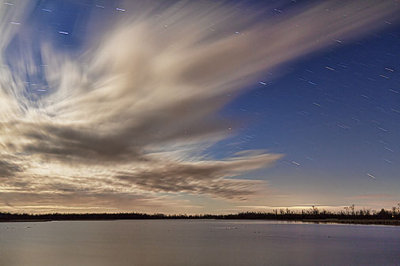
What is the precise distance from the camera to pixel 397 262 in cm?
3800

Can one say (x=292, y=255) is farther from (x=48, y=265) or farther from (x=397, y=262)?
(x=48, y=265)

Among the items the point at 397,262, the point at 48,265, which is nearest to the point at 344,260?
the point at 397,262

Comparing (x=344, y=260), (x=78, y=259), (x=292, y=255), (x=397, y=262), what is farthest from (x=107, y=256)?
(x=397, y=262)

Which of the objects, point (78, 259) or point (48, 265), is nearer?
point (48, 265)

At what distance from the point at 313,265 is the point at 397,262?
345 inches

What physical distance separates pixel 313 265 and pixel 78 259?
2714 centimetres

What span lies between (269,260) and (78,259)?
22.7 m

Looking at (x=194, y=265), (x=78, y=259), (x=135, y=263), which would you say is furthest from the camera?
(x=78, y=259)

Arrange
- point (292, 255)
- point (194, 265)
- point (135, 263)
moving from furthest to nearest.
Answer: point (292, 255), point (135, 263), point (194, 265)

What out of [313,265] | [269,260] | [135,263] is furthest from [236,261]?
[135,263]

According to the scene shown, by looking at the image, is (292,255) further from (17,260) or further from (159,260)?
(17,260)

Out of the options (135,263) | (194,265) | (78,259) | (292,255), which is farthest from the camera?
(292,255)

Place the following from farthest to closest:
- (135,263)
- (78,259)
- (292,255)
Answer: (292,255)
(78,259)
(135,263)

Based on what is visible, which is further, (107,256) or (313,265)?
(107,256)
